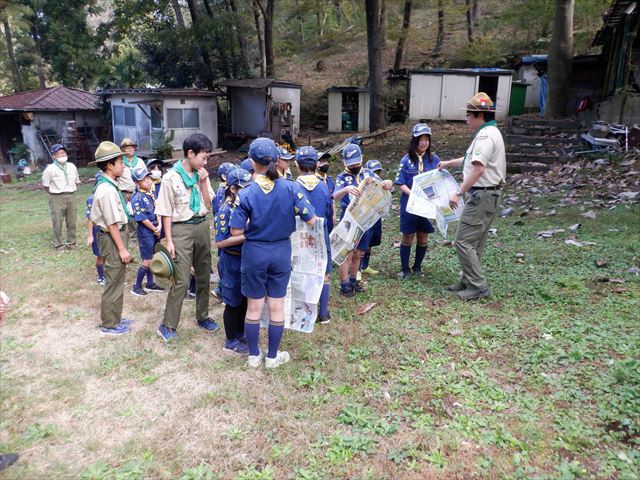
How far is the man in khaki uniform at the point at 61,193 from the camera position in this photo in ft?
26.9

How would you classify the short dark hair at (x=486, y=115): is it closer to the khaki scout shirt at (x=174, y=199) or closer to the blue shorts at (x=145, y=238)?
the khaki scout shirt at (x=174, y=199)

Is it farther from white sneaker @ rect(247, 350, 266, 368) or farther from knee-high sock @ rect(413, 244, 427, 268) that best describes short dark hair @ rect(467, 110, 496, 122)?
white sneaker @ rect(247, 350, 266, 368)

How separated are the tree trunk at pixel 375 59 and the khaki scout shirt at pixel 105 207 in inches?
573

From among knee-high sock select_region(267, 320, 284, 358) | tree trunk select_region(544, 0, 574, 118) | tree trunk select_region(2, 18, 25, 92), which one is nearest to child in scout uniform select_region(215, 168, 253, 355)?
knee-high sock select_region(267, 320, 284, 358)

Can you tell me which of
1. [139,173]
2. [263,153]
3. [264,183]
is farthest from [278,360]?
[139,173]

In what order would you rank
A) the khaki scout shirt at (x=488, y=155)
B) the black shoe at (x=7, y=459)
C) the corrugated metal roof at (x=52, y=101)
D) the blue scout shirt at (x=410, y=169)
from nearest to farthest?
the black shoe at (x=7, y=459)
the khaki scout shirt at (x=488, y=155)
the blue scout shirt at (x=410, y=169)
the corrugated metal roof at (x=52, y=101)

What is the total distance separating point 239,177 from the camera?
4.26 metres

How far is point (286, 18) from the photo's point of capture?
3775cm

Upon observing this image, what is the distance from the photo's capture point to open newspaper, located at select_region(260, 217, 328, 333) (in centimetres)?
430

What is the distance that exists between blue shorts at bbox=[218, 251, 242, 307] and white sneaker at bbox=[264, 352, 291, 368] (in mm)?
605

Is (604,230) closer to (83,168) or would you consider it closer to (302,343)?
(302,343)

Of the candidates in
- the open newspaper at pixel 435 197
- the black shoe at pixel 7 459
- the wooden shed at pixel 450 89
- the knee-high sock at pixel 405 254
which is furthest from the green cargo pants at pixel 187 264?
the wooden shed at pixel 450 89

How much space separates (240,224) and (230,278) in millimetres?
739

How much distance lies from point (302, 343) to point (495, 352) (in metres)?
1.72
